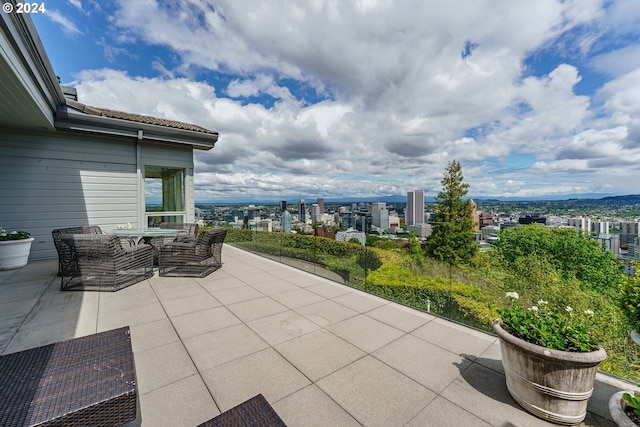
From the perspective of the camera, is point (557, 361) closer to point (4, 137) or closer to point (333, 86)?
point (4, 137)

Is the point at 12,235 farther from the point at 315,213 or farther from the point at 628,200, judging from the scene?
the point at 628,200

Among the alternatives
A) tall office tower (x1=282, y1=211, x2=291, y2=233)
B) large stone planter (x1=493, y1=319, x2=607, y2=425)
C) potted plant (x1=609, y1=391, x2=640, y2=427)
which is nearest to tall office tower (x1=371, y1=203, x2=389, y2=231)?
tall office tower (x1=282, y1=211, x2=291, y2=233)

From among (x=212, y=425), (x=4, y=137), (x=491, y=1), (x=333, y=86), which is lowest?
(x=212, y=425)

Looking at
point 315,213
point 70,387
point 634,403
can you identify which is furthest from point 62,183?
point 634,403

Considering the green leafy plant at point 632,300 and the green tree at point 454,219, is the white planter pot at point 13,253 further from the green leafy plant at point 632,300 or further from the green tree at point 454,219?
the green tree at point 454,219

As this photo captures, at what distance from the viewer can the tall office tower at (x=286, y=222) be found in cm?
643

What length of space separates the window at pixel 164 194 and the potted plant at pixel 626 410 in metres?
7.77

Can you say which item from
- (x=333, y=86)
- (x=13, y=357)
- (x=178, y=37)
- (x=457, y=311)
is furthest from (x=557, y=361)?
(x=333, y=86)

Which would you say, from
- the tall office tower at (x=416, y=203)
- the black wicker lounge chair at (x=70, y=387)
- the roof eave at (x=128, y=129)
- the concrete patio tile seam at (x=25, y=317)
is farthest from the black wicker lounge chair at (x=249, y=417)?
the tall office tower at (x=416, y=203)

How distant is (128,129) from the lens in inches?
238

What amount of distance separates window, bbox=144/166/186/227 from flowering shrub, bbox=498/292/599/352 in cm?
729

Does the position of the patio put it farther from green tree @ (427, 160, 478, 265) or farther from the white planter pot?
green tree @ (427, 160, 478, 265)

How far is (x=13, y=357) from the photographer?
157cm

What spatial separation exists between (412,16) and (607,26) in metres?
7.22
